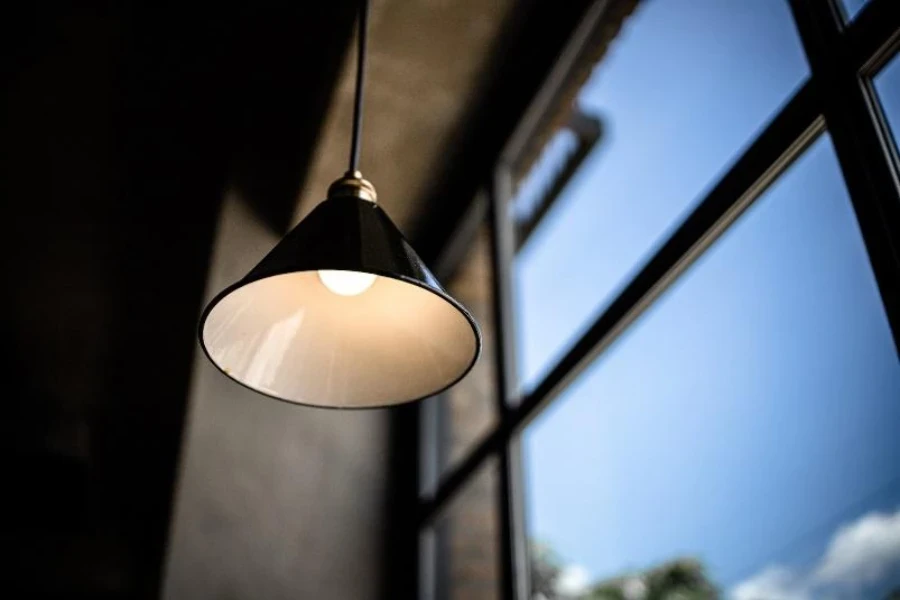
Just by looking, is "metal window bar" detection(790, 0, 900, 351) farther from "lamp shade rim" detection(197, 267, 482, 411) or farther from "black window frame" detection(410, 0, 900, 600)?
"lamp shade rim" detection(197, 267, 482, 411)

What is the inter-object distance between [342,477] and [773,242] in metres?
2.12

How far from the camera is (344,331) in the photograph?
1.52 metres

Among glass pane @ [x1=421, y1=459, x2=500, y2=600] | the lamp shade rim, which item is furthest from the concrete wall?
the lamp shade rim

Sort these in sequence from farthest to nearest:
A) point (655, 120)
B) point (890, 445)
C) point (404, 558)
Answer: point (404, 558), point (655, 120), point (890, 445)

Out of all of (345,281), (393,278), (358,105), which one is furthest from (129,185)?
(393,278)

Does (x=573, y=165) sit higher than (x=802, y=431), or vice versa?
(x=573, y=165)

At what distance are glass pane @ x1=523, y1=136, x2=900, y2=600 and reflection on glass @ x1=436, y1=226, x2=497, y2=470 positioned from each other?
2.93ft

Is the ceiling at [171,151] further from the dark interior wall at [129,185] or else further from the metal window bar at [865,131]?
the metal window bar at [865,131]

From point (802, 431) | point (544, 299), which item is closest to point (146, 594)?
point (544, 299)

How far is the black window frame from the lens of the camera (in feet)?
5.29

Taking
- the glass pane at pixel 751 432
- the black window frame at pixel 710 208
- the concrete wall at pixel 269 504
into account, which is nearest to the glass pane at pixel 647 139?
the black window frame at pixel 710 208

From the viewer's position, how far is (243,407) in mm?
3320

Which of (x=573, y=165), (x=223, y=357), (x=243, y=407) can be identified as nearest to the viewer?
(x=223, y=357)

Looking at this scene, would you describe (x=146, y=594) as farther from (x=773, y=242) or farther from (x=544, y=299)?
(x=773, y=242)
